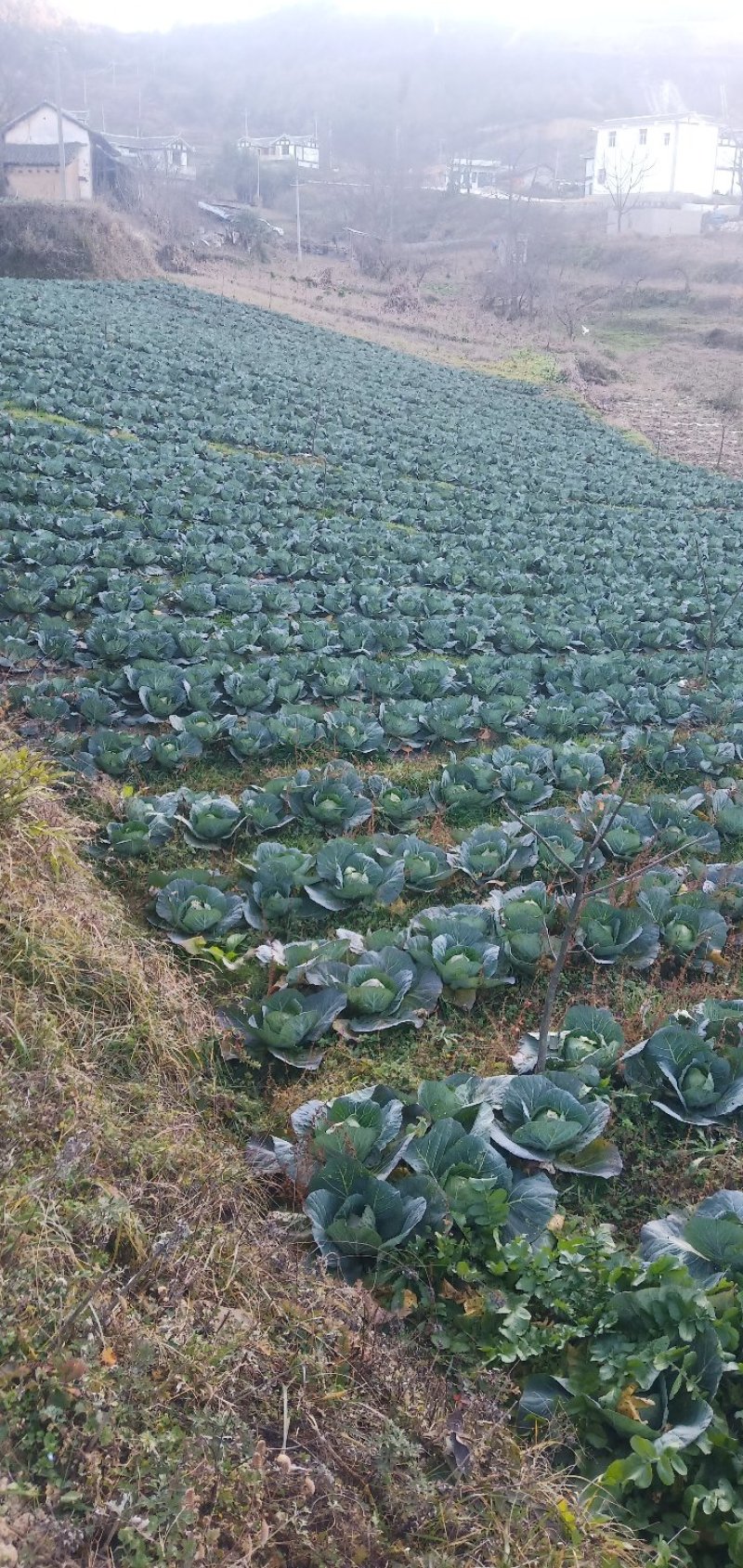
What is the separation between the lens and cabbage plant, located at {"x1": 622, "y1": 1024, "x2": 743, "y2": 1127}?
14.3 feet

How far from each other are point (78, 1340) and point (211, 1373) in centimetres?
38

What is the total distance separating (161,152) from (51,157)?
2793 centimetres

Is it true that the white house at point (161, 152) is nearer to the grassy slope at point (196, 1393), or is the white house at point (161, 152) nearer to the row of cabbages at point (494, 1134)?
the row of cabbages at point (494, 1134)

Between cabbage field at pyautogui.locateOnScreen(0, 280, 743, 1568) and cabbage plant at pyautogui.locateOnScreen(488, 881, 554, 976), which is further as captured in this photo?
cabbage plant at pyautogui.locateOnScreen(488, 881, 554, 976)

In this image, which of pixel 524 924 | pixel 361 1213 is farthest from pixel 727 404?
pixel 361 1213

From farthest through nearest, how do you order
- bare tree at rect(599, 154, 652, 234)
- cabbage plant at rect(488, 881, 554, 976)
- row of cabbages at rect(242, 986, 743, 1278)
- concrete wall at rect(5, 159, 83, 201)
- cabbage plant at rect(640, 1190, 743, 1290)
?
bare tree at rect(599, 154, 652, 234)
concrete wall at rect(5, 159, 83, 201)
cabbage plant at rect(488, 881, 554, 976)
row of cabbages at rect(242, 986, 743, 1278)
cabbage plant at rect(640, 1190, 743, 1290)

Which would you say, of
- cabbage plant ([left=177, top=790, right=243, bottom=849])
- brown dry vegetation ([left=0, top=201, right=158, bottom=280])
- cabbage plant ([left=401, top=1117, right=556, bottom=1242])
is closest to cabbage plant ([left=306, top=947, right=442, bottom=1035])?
cabbage plant ([left=401, top=1117, right=556, bottom=1242])

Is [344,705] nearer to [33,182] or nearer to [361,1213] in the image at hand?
[361,1213]

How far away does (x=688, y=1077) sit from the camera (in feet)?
14.5

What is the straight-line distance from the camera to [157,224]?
155 ft

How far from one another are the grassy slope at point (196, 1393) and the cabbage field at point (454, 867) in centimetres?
30

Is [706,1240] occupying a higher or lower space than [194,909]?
lower

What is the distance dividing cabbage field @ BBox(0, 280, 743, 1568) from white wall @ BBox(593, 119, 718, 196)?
8135 cm

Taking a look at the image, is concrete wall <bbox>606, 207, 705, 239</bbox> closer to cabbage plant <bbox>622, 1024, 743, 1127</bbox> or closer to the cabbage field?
the cabbage field
